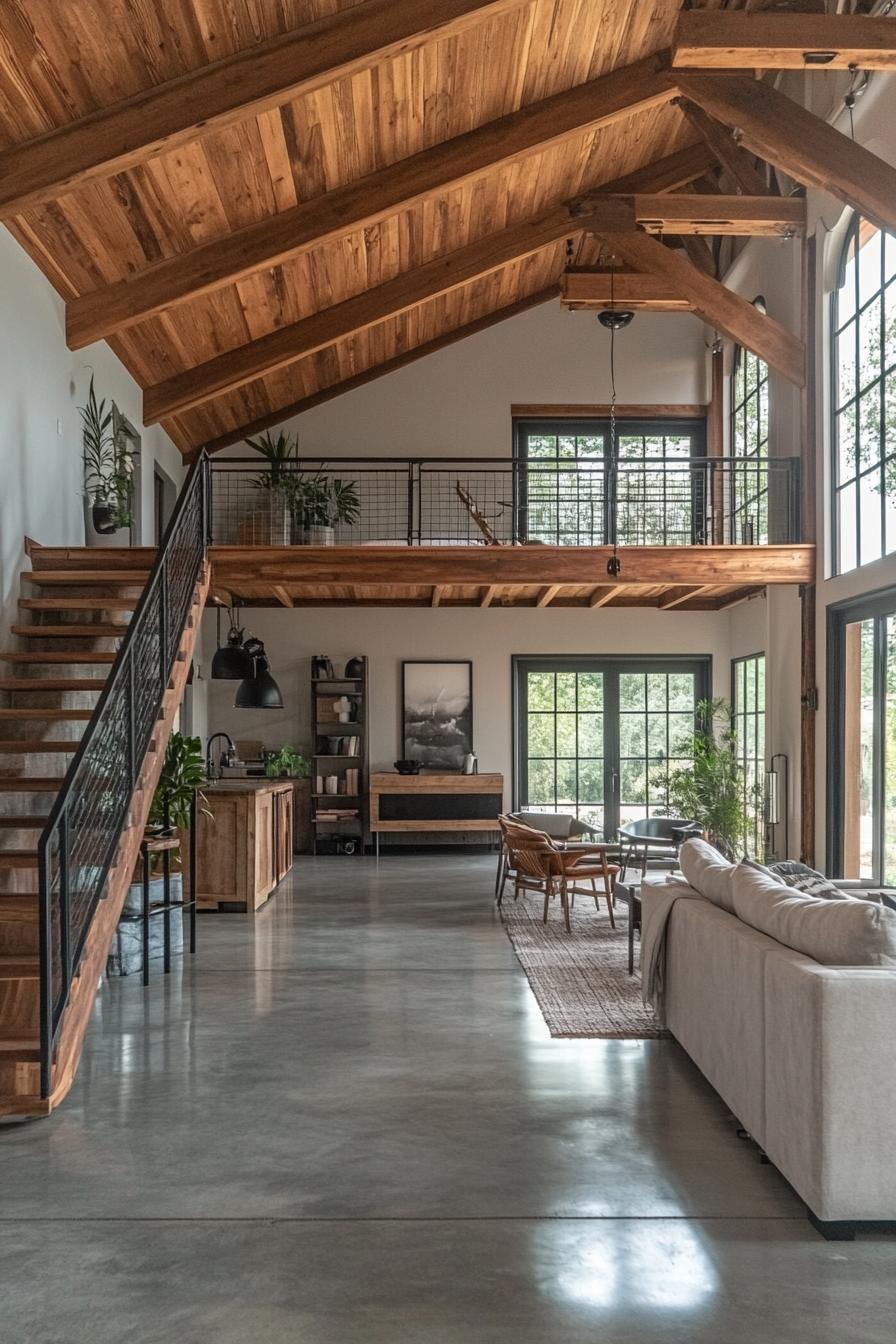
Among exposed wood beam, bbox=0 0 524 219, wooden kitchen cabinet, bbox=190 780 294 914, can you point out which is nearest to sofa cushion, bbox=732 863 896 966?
exposed wood beam, bbox=0 0 524 219

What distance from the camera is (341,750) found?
13.9 m

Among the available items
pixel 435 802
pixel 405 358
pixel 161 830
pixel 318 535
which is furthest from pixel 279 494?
pixel 161 830

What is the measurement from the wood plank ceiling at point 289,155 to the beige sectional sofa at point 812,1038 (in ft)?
16.8

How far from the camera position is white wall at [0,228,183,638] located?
735 centimetres

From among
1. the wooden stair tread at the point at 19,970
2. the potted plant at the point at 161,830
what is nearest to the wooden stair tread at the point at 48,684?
the potted plant at the point at 161,830

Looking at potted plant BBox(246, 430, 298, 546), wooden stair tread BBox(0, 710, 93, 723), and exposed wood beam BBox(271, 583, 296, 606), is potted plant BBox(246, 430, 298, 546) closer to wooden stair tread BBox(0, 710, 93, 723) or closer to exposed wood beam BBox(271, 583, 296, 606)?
exposed wood beam BBox(271, 583, 296, 606)

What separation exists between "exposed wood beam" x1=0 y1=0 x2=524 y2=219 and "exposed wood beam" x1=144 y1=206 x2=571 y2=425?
423cm

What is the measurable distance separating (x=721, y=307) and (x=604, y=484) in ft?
9.80

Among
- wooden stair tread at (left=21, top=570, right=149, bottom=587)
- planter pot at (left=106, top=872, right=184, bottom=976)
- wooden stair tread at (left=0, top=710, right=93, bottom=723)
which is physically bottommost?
planter pot at (left=106, top=872, right=184, bottom=976)

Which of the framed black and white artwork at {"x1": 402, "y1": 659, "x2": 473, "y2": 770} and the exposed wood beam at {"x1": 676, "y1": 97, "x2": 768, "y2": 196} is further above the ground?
the exposed wood beam at {"x1": 676, "y1": 97, "x2": 768, "y2": 196}

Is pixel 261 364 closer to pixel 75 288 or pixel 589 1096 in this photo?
pixel 75 288

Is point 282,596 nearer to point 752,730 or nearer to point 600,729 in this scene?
point 600,729

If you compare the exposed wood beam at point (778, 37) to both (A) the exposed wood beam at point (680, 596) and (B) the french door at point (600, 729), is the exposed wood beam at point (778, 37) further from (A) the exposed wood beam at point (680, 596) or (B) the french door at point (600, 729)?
(B) the french door at point (600, 729)

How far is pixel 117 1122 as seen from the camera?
4.30 meters
